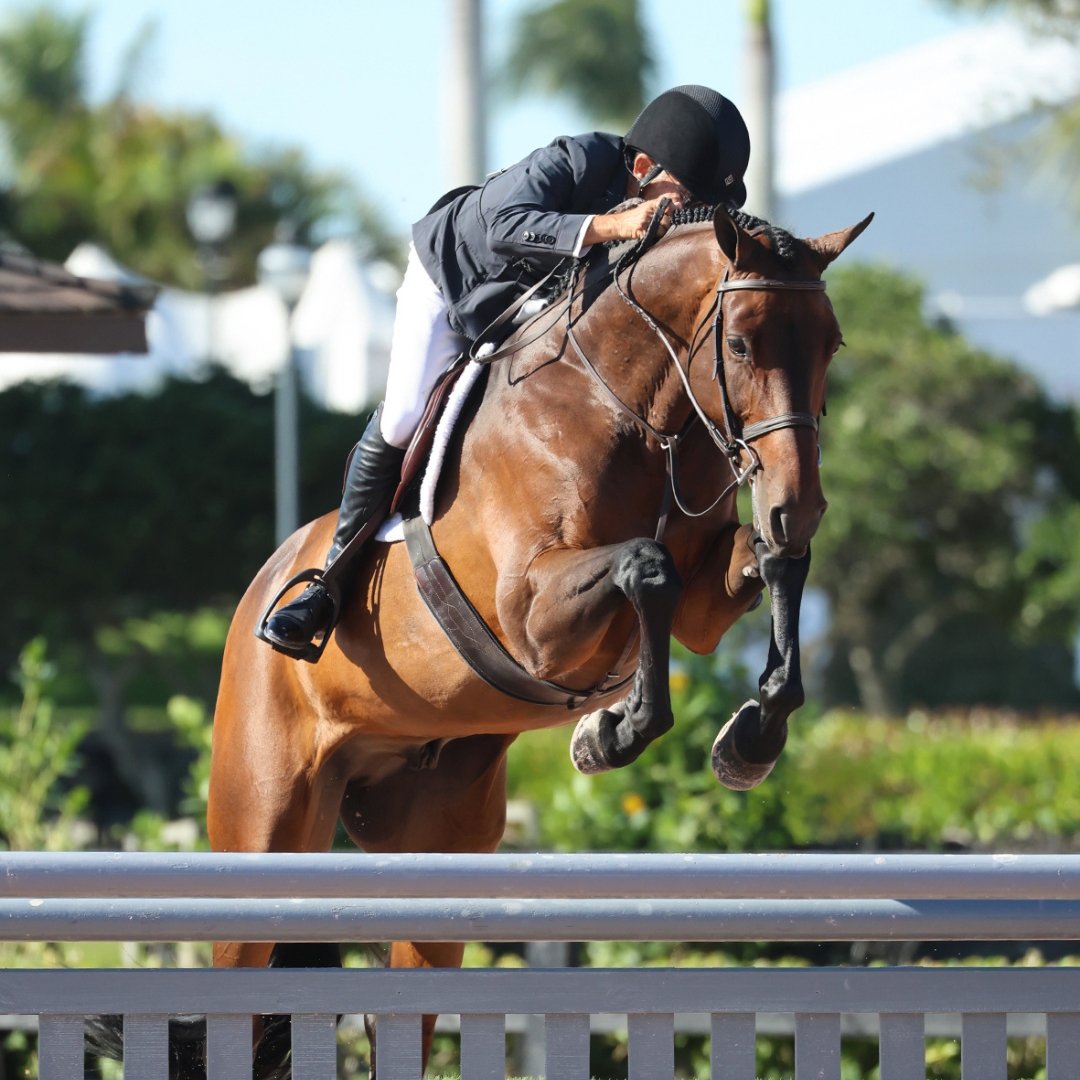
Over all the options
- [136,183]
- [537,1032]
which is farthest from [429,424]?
[136,183]

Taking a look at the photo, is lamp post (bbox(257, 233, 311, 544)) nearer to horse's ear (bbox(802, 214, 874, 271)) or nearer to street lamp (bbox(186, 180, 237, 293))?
street lamp (bbox(186, 180, 237, 293))

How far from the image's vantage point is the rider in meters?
3.42

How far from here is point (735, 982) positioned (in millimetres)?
2639

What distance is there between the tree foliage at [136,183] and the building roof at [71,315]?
1873cm

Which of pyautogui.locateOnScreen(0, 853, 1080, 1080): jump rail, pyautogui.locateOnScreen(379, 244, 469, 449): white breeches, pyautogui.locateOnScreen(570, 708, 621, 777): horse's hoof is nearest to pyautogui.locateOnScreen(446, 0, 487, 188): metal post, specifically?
pyautogui.locateOnScreen(379, 244, 469, 449): white breeches

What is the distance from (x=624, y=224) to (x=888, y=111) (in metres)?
27.5

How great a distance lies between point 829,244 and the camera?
10.7ft

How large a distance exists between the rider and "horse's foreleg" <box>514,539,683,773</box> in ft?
2.28

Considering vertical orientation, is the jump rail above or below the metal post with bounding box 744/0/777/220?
below

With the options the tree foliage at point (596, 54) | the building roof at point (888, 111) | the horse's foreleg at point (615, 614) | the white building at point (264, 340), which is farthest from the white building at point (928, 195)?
the horse's foreleg at point (615, 614)

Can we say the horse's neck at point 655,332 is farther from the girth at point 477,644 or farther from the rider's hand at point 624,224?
the girth at point 477,644

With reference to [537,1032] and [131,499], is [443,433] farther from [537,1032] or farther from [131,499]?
[131,499]

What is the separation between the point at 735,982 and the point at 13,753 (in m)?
4.80

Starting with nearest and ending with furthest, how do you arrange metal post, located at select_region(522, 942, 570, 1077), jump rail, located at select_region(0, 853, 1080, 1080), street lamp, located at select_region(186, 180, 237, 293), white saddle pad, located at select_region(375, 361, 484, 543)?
jump rail, located at select_region(0, 853, 1080, 1080) < white saddle pad, located at select_region(375, 361, 484, 543) < metal post, located at select_region(522, 942, 570, 1077) < street lamp, located at select_region(186, 180, 237, 293)
